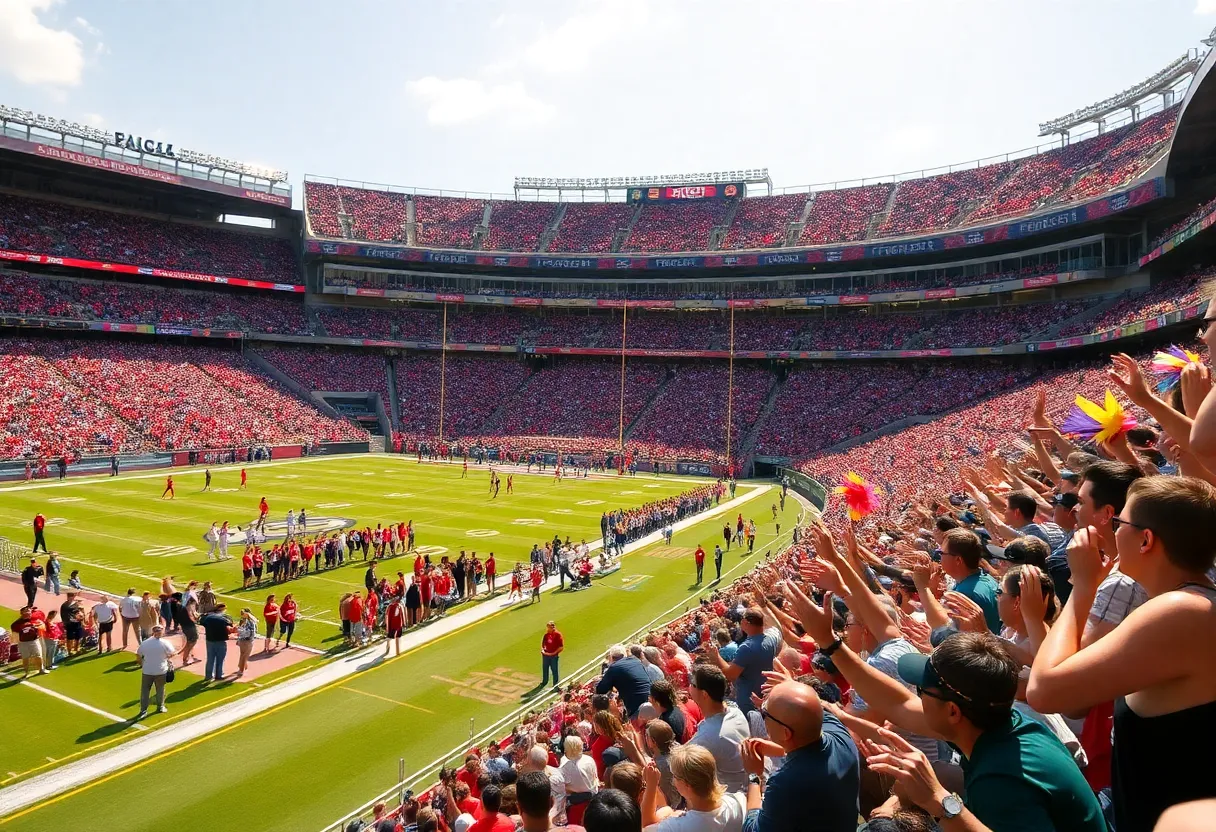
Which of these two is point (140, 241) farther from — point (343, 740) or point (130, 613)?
point (343, 740)

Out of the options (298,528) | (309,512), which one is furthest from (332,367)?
(298,528)

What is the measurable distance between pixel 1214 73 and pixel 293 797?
4020 centimetres

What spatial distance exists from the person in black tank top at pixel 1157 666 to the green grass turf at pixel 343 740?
10.3 metres

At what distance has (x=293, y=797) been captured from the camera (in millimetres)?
10570

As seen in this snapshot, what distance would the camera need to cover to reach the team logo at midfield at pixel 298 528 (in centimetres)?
2673

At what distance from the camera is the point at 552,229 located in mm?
74875

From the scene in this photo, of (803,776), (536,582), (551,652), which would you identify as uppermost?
(803,776)

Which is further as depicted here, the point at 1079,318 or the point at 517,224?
the point at 517,224

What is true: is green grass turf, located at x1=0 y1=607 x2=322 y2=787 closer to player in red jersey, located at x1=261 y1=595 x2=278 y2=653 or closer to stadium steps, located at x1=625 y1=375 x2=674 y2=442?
player in red jersey, located at x1=261 y1=595 x2=278 y2=653

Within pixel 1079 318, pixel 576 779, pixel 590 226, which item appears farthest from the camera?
pixel 590 226

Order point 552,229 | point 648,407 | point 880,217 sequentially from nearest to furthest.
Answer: point 648,407 → point 880,217 → point 552,229

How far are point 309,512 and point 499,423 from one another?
103 feet

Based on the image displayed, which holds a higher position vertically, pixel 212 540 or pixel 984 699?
pixel 984 699

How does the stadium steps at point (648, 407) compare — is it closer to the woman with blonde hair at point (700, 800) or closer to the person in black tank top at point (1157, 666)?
the woman with blonde hair at point (700, 800)
